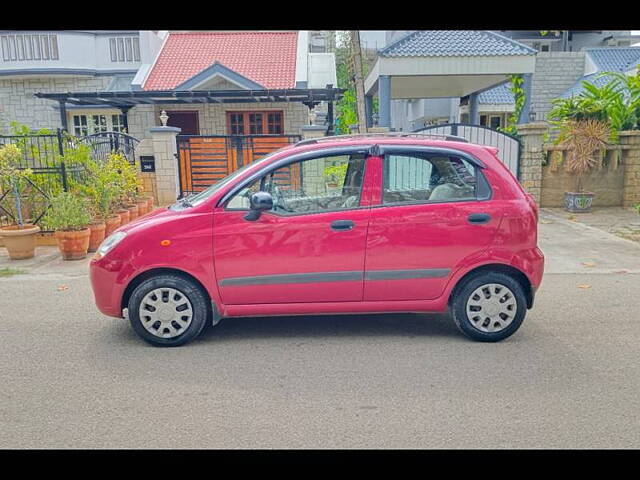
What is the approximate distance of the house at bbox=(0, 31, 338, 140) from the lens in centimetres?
1788

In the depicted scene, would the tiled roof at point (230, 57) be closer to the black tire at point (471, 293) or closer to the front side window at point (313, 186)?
the front side window at point (313, 186)

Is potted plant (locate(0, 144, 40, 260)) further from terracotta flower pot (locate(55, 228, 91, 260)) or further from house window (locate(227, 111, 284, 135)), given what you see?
house window (locate(227, 111, 284, 135))

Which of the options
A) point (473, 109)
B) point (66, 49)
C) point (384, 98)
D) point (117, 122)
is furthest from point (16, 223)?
point (473, 109)

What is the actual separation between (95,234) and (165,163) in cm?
465

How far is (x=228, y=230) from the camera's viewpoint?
15.0 ft

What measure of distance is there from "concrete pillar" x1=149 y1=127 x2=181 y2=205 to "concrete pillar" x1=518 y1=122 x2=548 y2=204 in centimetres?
805

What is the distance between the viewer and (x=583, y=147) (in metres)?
11.6

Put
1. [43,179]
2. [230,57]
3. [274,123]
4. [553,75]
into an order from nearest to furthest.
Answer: [43,179], [274,123], [230,57], [553,75]

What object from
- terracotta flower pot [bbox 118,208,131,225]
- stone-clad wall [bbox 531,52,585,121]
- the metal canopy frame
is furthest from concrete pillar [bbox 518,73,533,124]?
terracotta flower pot [bbox 118,208,131,225]

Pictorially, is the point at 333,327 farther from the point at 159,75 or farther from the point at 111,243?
the point at 159,75

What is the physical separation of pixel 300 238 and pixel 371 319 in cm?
132

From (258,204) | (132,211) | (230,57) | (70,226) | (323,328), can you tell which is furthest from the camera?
(230,57)
